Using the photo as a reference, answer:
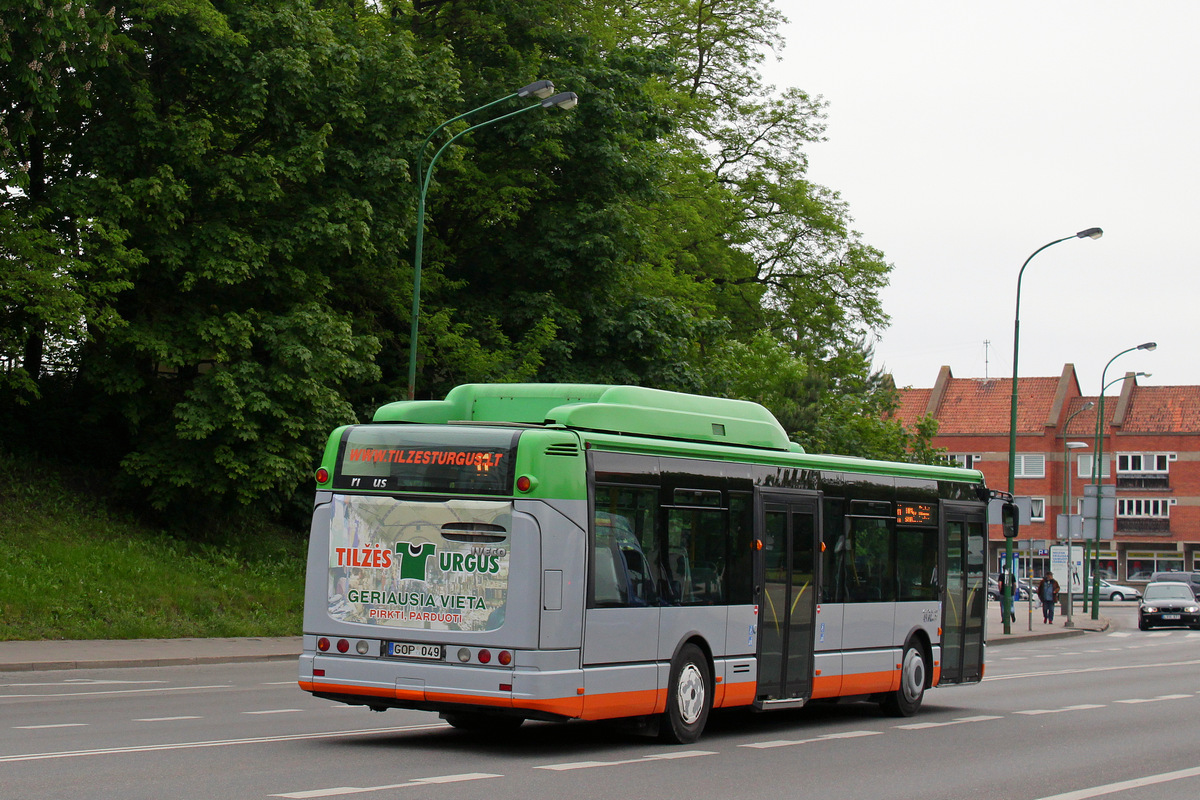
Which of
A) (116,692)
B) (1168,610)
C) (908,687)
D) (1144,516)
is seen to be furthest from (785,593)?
(1144,516)

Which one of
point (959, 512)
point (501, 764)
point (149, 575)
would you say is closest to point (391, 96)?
point (149, 575)

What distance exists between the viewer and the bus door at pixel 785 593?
46.1ft

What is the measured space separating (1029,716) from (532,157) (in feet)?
68.7

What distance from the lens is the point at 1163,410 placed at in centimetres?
9281

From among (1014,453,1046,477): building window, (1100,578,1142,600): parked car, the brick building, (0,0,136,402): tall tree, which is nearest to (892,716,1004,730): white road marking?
(0,0,136,402): tall tree

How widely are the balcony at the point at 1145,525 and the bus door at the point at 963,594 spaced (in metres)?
76.5

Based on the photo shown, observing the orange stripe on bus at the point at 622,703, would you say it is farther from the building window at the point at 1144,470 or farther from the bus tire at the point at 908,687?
the building window at the point at 1144,470

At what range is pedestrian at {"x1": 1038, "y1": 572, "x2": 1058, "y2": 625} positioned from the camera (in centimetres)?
4616

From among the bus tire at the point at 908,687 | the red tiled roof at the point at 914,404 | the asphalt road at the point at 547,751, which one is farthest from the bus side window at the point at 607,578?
the red tiled roof at the point at 914,404

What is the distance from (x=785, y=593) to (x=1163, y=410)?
85.5 meters

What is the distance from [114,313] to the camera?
84.4 feet

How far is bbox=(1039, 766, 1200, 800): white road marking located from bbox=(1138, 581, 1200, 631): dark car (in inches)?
1516

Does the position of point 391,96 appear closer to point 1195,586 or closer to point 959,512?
point 959,512

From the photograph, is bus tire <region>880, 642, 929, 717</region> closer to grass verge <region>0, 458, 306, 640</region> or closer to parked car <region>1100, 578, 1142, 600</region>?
grass verge <region>0, 458, 306, 640</region>
